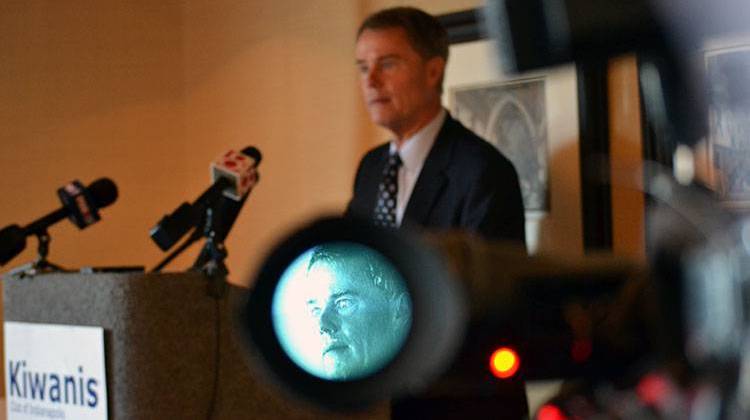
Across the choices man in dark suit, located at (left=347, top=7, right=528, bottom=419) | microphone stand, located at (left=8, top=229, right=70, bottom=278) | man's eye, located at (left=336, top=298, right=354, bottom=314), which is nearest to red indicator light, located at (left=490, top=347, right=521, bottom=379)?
man's eye, located at (left=336, top=298, right=354, bottom=314)

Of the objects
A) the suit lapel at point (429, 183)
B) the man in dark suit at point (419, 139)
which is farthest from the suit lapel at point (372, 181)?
the suit lapel at point (429, 183)

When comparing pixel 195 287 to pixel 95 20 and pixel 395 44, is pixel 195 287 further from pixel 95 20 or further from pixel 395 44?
pixel 95 20

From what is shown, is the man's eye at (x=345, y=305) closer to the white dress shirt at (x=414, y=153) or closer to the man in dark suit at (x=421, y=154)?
the man in dark suit at (x=421, y=154)

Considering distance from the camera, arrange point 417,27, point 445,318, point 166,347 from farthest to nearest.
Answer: point 417,27, point 166,347, point 445,318

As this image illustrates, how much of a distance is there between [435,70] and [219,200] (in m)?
0.42

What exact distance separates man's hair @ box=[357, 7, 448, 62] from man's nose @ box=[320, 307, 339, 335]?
1310 mm

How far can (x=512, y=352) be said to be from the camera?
448 millimetres

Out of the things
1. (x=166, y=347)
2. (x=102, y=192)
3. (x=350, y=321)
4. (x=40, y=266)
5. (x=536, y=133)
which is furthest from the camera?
(x=536, y=133)

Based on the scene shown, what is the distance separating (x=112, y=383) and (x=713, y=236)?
→ 1398 mm

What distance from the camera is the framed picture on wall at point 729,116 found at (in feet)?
1.38

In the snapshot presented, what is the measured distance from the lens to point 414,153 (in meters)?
1.77

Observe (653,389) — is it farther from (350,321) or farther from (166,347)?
(166,347)

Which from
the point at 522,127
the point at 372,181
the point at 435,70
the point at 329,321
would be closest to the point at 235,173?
the point at 372,181

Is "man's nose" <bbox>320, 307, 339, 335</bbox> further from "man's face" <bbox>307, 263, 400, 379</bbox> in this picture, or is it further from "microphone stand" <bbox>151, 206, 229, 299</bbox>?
"microphone stand" <bbox>151, 206, 229, 299</bbox>
